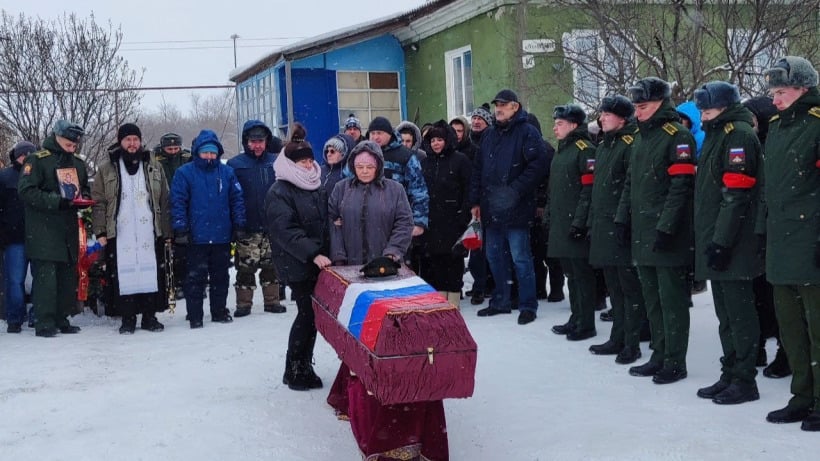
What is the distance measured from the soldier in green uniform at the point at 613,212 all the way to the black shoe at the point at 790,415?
5.06ft

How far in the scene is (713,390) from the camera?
17.5ft

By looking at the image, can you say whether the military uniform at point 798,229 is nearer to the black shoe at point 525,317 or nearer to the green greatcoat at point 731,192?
the green greatcoat at point 731,192

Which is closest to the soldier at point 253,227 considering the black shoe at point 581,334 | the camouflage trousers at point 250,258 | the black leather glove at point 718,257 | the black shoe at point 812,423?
the camouflage trousers at point 250,258

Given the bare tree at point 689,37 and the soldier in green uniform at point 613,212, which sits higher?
the bare tree at point 689,37

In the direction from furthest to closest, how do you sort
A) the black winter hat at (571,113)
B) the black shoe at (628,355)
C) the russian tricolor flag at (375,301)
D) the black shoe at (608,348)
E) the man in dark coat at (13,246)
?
the man in dark coat at (13,246)
the black winter hat at (571,113)
the black shoe at (608,348)
the black shoe at (628,355)
the russian tricolor flag at (375,301)

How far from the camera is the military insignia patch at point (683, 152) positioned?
5.59 metres

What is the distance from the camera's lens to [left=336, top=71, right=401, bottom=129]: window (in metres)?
17.4

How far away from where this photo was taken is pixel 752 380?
17.2ft

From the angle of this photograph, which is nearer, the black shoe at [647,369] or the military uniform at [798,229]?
the military uniform at [798,229]

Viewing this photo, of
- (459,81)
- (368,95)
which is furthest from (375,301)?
(368,95)

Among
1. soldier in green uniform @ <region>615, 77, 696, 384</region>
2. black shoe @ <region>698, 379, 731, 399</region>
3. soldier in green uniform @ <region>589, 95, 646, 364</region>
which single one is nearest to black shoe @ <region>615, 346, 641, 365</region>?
soldier in green uniform @ <region>589, 95, 646, 364</region>

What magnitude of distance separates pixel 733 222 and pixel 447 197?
12.1 feet

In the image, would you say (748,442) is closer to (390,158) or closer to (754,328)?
(754,328)

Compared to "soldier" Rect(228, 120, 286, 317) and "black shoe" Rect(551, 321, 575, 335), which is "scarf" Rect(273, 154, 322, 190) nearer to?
"black shoe" Rect(551, 321, 575, 335)
